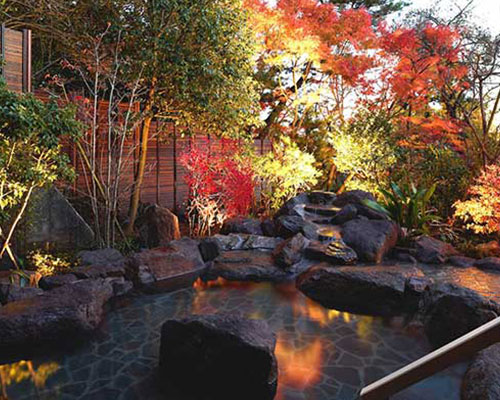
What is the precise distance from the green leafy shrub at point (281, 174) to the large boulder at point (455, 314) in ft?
25.4

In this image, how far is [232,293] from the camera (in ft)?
24.5

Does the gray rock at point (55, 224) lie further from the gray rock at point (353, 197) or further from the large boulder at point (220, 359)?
the gray rock at point (353, 197)

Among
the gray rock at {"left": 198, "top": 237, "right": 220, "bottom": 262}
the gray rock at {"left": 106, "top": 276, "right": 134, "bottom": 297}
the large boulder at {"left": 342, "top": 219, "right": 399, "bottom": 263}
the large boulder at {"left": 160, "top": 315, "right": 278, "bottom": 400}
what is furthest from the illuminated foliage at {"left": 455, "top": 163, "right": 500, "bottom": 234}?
the gray rock at {"left": 106, "top": 276, "right": 134, "bottom": 297}

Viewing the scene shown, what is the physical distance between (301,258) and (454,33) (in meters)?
8.35

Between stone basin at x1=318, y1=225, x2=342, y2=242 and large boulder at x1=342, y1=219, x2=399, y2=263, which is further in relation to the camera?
stone basin at x1=318, y1=225, x2=342, y2=242

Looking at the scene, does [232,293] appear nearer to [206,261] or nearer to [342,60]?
[206,261]

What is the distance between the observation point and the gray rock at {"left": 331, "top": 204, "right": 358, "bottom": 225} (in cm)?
1166

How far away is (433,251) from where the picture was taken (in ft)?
31.5

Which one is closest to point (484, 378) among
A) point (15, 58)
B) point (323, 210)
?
point (15, 58)

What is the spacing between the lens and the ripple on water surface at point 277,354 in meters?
4.32

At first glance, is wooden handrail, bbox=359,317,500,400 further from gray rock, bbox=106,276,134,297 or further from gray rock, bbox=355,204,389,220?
gray rock, bbox=355,204,389,220

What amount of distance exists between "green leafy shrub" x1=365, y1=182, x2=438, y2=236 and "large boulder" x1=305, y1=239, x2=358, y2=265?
6.35 ft

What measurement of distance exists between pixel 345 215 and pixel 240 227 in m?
3.00

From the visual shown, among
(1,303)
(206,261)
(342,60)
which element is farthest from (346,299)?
(342,60)
